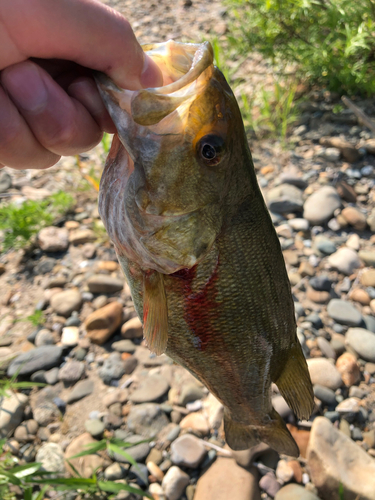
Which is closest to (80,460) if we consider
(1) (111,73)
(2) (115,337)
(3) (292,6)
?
(2) (115,337)

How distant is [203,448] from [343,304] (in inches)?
63.8

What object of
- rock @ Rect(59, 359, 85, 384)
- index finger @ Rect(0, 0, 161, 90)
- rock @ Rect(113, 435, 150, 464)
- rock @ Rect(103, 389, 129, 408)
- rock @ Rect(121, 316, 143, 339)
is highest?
index finger @ Rect(0, 0, 161, 90)

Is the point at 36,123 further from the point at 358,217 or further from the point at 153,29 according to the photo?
the point at 153,29

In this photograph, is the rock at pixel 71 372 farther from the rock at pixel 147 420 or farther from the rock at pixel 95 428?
the rock at pixel 147 420

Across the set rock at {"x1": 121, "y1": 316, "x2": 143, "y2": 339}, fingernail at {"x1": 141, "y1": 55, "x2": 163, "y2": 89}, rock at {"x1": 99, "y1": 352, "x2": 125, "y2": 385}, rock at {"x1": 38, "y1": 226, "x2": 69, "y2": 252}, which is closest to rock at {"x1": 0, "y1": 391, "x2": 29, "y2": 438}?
rock at {"x1": 99, "y1": 352, "x2": 125, "y2": 385}

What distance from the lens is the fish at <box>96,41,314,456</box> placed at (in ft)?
4.23

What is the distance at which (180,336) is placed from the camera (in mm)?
1625

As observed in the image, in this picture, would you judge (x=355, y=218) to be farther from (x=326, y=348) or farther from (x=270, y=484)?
(x=270, y=484)

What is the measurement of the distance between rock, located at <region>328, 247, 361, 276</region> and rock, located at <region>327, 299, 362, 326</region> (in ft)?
1.21

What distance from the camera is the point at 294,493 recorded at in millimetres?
2297

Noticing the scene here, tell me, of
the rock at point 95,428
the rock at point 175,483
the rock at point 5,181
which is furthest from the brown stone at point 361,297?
the rock at point 5,181

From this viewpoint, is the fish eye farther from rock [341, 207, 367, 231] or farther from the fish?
rock [341, 207, 367, 231]

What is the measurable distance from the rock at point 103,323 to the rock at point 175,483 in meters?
1.21

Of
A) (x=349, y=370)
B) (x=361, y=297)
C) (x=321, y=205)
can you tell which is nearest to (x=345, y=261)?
(x=361, y=297)
